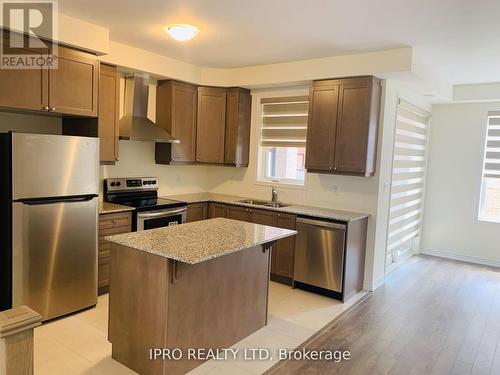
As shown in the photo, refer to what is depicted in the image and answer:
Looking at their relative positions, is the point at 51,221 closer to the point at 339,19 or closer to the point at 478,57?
the point at 339,19

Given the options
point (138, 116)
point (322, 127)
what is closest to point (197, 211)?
point (138, 116)

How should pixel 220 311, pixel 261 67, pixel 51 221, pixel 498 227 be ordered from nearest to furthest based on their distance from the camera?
pixel 220 311 < pixel 51 221 < pixel 261 67 < pixel 498 227

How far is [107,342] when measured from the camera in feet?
10.0

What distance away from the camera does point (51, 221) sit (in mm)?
3246

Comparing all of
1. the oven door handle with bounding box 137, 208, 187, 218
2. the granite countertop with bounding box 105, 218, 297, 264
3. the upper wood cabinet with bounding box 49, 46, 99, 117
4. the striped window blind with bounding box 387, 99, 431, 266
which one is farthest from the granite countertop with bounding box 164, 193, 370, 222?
the upper wood cabinet with bounding box 49, 46, 99, 117

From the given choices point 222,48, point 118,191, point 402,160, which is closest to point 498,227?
point 402,160

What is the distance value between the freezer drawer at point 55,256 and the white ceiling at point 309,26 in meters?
1.76

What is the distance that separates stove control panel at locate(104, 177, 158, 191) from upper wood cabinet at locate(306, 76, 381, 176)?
2146 millimetres

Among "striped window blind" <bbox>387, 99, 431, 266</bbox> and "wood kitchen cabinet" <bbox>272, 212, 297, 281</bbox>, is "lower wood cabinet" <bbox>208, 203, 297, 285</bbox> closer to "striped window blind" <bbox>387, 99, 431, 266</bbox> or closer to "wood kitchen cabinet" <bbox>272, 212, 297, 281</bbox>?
"wood kitchen cabinet" <bbox>272, 212, 297, 281</bbox>

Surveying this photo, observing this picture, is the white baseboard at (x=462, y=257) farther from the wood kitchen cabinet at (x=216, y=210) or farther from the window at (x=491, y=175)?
the wood kitchen cabinet at (x=216, y=210)

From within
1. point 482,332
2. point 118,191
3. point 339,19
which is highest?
point 339,19

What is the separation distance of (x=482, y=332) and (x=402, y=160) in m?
2.43

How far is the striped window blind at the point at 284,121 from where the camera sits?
16.5ft

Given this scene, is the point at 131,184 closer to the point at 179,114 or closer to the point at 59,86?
the point at 179,114
